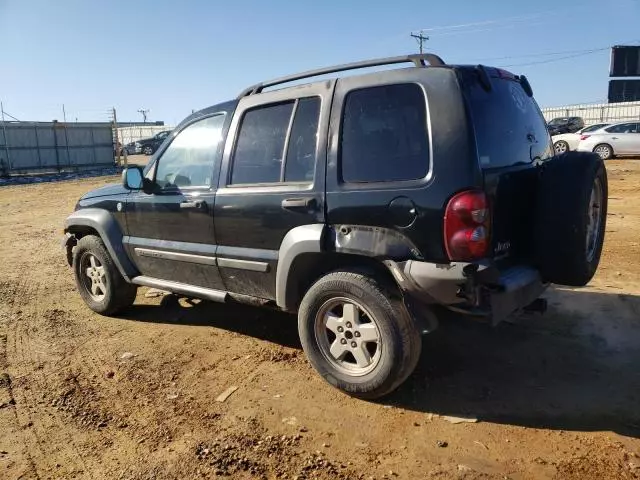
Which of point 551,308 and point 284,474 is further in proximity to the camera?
point 551,308

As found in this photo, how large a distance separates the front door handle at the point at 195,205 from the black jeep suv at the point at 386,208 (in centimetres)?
1

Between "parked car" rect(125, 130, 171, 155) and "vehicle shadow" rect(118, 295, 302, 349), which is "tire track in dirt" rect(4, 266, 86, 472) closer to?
"vehicle shadow" rect(118, 295, 302, 349)

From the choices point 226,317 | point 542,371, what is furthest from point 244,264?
point 542,371

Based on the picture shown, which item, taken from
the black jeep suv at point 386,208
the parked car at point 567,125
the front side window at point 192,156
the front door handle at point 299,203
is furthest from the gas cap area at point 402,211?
the parked car at point 567,125

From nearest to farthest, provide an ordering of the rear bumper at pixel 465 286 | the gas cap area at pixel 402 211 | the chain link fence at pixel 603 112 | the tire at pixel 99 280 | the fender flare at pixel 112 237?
the rear bumper at pixel 465 286
the gas cap area at pixel 402 211
the fender flare at pixel 112 237
the tire at pixel 99 280
the chain link fence at pixel 603 112

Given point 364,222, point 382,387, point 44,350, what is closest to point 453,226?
point 364,222

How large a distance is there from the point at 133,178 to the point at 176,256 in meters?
0.81

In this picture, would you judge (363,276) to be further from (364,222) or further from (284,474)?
(284,474)

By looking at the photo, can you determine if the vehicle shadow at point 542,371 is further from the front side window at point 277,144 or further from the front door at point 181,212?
the front door at point 181,212

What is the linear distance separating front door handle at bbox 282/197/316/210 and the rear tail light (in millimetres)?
923

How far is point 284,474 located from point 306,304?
3.72 feet

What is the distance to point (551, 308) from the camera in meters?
4.85

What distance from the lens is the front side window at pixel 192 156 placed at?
13.8ft

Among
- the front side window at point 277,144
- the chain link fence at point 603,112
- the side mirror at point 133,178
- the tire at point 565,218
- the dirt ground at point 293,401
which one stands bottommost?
the dirt ground at point 293,401
